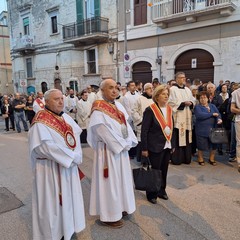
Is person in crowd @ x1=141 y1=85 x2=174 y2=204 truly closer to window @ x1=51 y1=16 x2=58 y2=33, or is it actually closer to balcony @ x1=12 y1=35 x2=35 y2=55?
window @ x1=51 y1=16 x2=58 y2=33

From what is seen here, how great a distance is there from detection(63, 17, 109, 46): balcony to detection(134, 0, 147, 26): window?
278 centimetres

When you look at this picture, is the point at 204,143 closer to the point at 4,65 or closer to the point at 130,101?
the point at 130,101

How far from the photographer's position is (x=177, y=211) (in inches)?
144

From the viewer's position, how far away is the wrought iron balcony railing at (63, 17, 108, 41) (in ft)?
56.7

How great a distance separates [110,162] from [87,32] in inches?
646

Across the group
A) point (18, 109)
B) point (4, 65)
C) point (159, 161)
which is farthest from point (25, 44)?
point (159, 161)

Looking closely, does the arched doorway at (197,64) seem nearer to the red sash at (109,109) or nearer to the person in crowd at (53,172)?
the red sash at (109,109)

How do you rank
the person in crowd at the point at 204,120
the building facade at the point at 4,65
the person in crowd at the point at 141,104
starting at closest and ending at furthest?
the person in crowd at the point at 204,120 → the person in crowd at the point at 141,104 → the building facade at the point at 4,65

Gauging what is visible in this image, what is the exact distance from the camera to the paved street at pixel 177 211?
10.3ft

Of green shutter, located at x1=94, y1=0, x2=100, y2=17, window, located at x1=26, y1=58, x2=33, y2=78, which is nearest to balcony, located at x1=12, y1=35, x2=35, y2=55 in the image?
window, located at x1=26, y1=58, x2=33, y2=78

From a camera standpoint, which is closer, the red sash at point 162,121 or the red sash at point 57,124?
the red sash at point 57,124

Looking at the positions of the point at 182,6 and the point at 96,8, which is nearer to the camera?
the point at 182,6

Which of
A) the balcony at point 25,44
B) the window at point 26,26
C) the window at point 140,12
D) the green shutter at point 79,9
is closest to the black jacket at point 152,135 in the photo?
the window at point 140,12

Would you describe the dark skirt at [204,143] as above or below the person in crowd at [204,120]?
below
